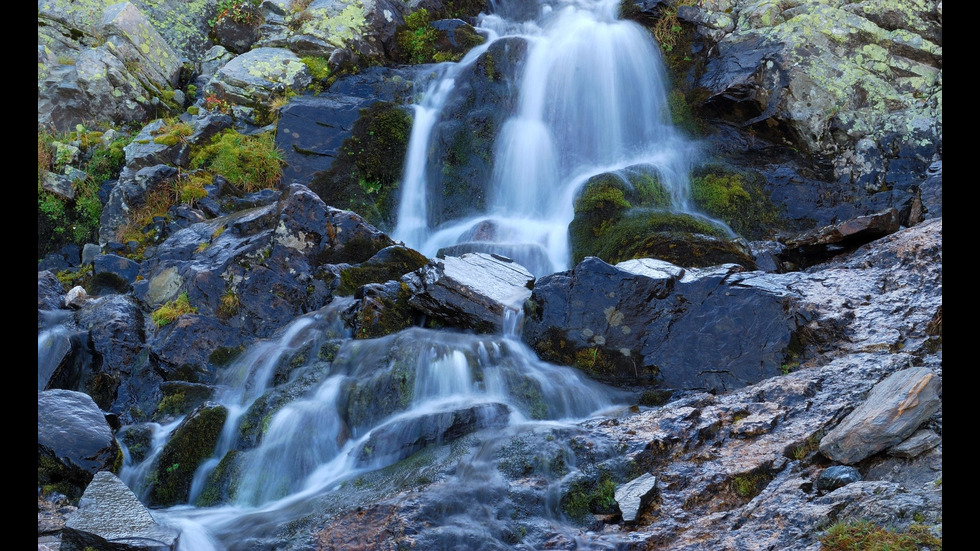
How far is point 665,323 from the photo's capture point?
23.8 feet

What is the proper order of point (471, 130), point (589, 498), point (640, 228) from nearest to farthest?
point (589, 498)
point (640, 228)
point (471, 130)

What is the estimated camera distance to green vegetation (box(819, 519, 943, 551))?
3.42m

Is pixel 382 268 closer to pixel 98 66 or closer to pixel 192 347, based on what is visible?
pixel 192 347

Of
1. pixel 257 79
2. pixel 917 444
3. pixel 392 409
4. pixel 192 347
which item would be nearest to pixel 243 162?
pixel 257 79

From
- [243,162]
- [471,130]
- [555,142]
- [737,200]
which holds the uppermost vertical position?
[471,130]

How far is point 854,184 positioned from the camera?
10625 mm

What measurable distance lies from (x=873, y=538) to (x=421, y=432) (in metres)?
3.48

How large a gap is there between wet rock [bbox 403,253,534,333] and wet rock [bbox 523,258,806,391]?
0.36 meters

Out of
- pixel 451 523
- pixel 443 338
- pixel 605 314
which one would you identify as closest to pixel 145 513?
pixel 451 523

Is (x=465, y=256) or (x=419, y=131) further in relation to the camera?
(x=419, y=131)

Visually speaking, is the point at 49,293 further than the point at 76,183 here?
No

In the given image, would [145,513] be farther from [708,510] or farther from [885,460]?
[885,460]

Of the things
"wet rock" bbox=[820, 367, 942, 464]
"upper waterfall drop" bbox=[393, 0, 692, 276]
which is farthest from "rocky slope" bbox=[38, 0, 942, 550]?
"upper waterfall drop" bbox=[393, 0, 692, 276]
